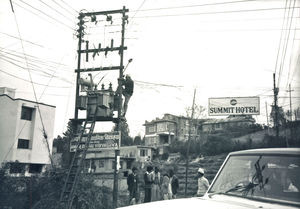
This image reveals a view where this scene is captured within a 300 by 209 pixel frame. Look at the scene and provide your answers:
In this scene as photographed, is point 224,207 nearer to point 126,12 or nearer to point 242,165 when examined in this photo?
point 242,165

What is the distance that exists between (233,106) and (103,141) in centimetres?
3280

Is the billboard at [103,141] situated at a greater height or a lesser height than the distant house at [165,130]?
lesser

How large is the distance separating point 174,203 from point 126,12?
560 inches

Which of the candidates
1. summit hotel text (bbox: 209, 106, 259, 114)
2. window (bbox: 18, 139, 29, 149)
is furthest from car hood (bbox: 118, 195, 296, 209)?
summit hotel text (bbox: 209, 106, 259, 114)

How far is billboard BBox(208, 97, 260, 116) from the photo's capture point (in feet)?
141

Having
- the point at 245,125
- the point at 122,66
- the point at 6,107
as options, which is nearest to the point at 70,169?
the point at 122,66

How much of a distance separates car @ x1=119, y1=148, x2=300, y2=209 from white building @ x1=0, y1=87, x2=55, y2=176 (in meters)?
31.3

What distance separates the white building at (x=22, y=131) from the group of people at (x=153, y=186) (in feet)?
71.5

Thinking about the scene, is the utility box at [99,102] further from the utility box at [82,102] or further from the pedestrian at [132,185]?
the pedestrian at [132,185]

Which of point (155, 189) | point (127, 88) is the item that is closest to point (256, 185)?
Answer: point (155, 189)

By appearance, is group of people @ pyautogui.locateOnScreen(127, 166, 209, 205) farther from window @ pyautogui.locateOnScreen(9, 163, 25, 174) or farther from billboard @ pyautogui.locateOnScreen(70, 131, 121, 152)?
window @ pyautogui.locateOnScreen(9, 163, 25, 174)

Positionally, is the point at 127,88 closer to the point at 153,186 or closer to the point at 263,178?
the point at 153,186

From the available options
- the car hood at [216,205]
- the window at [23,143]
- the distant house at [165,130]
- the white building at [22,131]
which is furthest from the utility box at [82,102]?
the distant house at [165,130]

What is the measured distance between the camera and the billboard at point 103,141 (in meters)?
14.4
